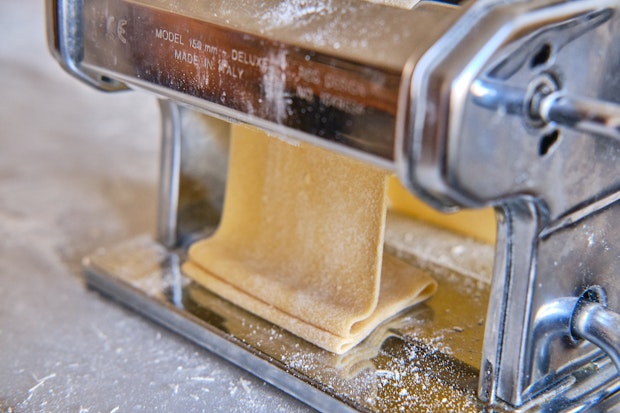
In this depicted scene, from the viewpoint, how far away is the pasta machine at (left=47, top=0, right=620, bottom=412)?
1.63 feet

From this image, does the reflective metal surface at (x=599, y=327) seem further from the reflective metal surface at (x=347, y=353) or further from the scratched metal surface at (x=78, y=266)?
the scratched metal surface at (x=78, y=266)

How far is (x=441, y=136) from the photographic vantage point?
48cm

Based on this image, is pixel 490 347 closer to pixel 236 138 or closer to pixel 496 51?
pixel 496 51

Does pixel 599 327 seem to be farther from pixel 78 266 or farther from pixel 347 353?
pixel 78 266

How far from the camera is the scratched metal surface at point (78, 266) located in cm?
75

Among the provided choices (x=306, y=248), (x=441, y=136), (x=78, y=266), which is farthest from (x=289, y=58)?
(x=78, y=266)

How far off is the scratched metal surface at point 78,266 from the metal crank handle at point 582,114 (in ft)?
1.23

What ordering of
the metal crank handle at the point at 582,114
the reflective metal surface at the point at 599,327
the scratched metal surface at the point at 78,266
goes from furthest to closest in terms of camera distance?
the scratched metal surface at the point at 78,266 < the reflective metal surface at the point at 599,327 < the metal crank handle at the point at 582,114

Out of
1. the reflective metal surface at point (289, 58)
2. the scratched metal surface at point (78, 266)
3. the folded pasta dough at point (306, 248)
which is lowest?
the scratched metal surface at point (78, 266)

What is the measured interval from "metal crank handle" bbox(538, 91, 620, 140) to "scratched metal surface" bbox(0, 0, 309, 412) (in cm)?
37

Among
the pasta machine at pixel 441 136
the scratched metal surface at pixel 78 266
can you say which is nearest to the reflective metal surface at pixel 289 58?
the pasta machine at pixel 441 136

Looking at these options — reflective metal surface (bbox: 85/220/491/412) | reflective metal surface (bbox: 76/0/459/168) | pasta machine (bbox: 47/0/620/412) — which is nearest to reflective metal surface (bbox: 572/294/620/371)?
pasta machine (bbox: 47/0/620/412)

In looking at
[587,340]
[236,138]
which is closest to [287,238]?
[236,138]

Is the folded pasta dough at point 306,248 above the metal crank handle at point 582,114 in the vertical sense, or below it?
below
